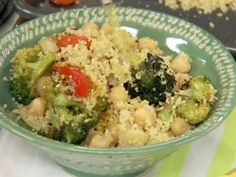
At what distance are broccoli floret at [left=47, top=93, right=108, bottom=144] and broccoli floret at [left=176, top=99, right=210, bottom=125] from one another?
0.13 meters

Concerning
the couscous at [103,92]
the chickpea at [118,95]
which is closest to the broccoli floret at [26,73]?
the couscous at [103,92]

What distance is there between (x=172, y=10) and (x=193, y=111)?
545 millimetres

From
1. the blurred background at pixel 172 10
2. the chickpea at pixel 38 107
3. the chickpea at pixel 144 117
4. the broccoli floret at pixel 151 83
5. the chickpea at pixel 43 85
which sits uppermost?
the broccoli floret at pixel 151 83

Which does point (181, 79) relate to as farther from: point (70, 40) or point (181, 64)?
point (70, 40)

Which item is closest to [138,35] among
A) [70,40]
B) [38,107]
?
[70,40]

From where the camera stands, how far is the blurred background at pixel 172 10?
4.17ft

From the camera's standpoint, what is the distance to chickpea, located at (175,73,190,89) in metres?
0.94

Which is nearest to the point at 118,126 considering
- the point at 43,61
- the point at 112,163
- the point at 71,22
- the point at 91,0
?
the point at 112,163

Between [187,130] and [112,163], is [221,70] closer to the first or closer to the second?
[187,130]

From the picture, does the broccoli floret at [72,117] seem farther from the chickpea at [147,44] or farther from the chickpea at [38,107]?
the chickpea at [147,44]

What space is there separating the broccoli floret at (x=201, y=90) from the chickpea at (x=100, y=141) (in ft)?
0.54

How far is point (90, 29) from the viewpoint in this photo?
3.25 ft

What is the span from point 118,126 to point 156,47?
0.77 ft

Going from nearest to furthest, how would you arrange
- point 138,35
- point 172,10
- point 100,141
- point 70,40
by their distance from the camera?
point 100,141 → point 70,40 → point 138,35 → point 172,10
